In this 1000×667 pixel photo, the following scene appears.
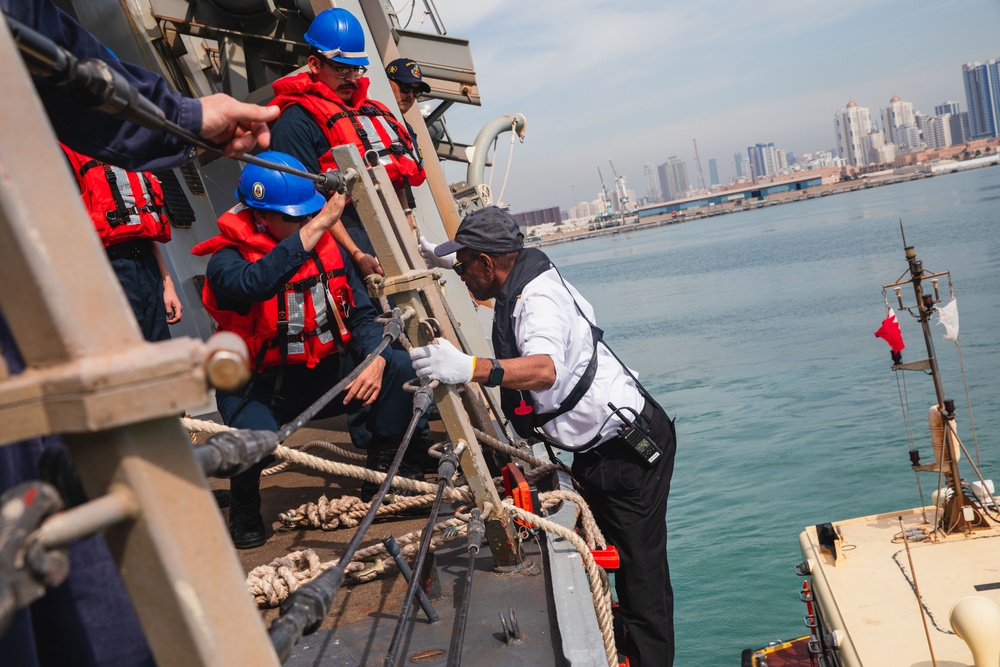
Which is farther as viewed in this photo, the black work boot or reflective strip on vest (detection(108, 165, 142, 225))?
reflective strip on vest (detection(108, 165, 142, 225))

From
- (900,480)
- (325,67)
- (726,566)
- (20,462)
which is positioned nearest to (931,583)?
(325,67)

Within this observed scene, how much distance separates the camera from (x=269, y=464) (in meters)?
5.57

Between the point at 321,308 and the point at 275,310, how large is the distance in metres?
0.24

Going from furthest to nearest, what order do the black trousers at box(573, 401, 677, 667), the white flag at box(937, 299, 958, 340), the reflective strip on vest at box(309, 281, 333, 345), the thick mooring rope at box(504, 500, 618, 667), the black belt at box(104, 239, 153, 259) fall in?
the white flag at box(937, 299, 958, 340)
the black belt at box(104, 239, 153, 259)
the reflective strip on vest at box(309, 281, 333, 345)
the black trousers at box(573, 401, 677, 667)
the thick mooring rope at box(504, 500, 618, 667)

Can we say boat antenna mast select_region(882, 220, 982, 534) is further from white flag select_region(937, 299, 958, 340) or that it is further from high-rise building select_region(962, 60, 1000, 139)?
high-rise building select_region(962, 60, 1000, 139)

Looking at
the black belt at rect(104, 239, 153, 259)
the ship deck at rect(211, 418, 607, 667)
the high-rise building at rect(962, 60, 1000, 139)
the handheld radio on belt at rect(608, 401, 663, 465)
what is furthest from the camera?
the high-rise building at rect(962, 60, 1000, 139)

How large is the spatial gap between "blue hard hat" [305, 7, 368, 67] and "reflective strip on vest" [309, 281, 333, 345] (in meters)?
1.56

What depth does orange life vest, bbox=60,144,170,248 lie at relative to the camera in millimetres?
4273

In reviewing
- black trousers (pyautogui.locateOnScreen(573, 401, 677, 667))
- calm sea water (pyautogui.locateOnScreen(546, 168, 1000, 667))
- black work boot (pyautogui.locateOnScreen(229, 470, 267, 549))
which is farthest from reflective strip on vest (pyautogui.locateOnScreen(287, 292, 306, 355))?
calm sea water (pyautogui.locateOnScreen(546, 168, 1000, 667))

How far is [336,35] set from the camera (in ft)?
16.3

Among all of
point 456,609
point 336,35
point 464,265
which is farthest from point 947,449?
point 336,35

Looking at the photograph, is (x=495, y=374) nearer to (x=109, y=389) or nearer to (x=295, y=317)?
(x=295, y=317)

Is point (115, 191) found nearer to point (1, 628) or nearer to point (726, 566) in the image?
point (1, 628)

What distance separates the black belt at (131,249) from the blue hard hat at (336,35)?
4.91 ft
